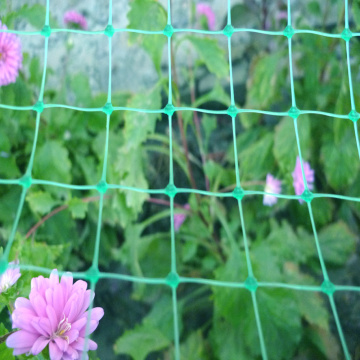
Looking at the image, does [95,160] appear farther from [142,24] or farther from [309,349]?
[309,349]

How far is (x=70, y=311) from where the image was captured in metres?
0.41

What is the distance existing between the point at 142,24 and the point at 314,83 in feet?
1.55

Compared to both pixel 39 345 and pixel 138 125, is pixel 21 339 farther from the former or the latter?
pixel 138 125

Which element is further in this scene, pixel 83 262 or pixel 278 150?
pixel 83 262

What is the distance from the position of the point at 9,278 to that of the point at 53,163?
19.9 inches

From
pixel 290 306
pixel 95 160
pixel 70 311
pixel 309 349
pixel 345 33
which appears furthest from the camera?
pixel 95 160

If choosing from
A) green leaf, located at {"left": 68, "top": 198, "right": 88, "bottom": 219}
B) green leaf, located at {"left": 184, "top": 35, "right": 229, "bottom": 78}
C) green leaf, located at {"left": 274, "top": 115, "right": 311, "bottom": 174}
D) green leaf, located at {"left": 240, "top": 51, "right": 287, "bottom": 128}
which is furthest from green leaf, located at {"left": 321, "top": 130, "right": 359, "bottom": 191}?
green leaf, located at {"left": 68, "top": 198, "right": 88, "bottom": 219}

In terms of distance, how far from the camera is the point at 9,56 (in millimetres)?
719

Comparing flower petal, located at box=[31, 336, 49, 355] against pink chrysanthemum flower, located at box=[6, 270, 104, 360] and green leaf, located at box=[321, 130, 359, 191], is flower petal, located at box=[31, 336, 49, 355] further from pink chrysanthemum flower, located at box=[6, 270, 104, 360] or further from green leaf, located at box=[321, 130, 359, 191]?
green leaf, located at box=[321, 130, 359, 191]

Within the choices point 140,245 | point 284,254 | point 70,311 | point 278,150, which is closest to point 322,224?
point 284,254

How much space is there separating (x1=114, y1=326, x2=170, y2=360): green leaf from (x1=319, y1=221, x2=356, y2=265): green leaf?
436mm

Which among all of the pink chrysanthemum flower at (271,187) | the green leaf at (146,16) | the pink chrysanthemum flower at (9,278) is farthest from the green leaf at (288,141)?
the pink chrysanthemum flower at (9,278)

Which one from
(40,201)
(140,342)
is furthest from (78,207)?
(140,342)

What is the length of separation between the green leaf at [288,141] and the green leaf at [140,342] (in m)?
0.43
